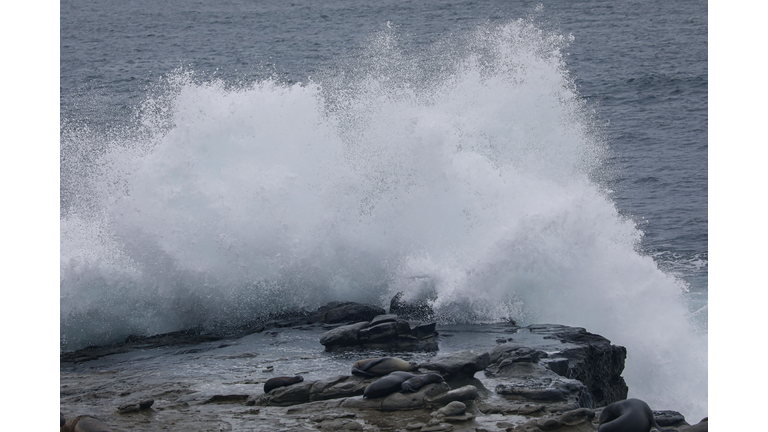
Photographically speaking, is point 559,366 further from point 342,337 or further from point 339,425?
point 339,425

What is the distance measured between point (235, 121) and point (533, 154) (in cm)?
649

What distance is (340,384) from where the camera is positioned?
762cm

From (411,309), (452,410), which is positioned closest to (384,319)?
(411,309)

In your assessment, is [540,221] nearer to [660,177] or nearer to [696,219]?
[696,219]

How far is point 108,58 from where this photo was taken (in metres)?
35.0

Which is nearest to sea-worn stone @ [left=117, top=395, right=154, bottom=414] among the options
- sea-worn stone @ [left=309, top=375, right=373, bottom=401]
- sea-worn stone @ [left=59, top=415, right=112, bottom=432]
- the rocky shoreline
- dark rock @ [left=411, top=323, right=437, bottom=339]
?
the rocky shoreline

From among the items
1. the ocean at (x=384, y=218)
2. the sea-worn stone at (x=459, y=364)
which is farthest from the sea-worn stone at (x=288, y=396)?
the ocean at (x=384, y=218)

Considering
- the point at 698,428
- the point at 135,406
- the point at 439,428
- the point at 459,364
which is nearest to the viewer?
the point at 698,428

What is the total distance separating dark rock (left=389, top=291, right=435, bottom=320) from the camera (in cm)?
1133

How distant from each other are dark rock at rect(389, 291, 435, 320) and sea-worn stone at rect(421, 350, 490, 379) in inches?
126

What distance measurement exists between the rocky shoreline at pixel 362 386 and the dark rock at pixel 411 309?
728mm

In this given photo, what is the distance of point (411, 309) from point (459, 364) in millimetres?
3676

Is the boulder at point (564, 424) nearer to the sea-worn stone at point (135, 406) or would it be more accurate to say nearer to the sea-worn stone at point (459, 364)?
the sea-worn stone at point (459, 364)

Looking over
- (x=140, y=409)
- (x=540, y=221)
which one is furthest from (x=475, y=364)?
(x=540, y=221)
